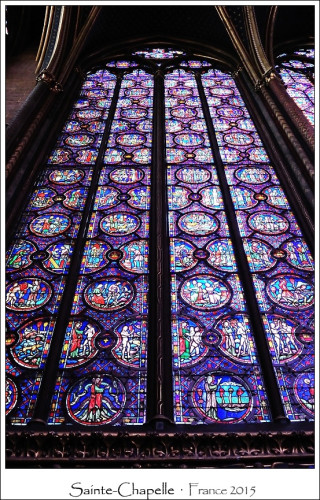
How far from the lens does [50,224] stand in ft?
23.6

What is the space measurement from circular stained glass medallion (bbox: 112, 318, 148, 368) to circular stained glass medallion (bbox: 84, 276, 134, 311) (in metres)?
0.29

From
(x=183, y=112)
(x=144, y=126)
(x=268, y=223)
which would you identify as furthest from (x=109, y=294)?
(x=183, y=112)

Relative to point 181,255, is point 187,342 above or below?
below

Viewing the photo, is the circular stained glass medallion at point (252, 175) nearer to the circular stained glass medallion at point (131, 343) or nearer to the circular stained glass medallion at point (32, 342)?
the circular stained glass medallion at point (131, 343)

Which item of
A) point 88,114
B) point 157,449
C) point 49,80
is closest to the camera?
point 157,449

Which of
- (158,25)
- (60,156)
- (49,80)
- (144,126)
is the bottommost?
(60,156)

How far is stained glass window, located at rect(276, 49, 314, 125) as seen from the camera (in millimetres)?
10289

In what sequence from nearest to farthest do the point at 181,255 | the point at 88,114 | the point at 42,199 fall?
1. the point at 181,255
2. the point at 42,199
3. the point at 88,114

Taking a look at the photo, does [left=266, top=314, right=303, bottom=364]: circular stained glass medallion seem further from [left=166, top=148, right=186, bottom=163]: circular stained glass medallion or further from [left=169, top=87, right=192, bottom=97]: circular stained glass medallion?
[left=169, top=87, right=192, bottom=97]: circular stained glass medallion

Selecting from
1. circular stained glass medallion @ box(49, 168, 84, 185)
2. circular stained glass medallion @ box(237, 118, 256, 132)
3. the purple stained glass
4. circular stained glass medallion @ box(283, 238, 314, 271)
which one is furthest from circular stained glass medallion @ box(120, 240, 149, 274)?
the purple stained glass

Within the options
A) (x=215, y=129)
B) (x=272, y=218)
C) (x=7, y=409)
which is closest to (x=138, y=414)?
(x=7, y=409)

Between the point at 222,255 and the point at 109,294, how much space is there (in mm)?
1382

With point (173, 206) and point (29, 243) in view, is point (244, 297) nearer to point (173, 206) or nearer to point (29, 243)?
point (173, 206)

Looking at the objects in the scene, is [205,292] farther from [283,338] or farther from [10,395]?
[10,395]
